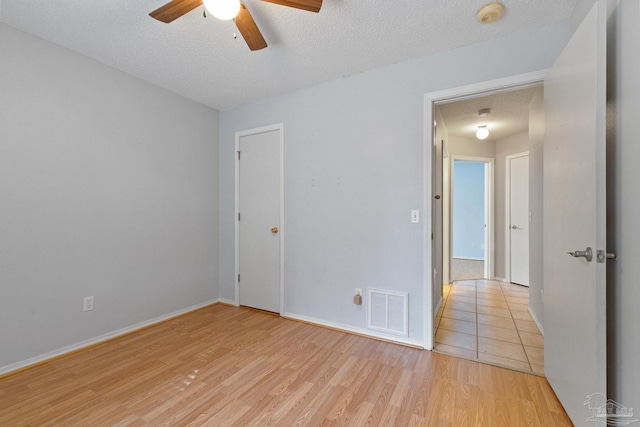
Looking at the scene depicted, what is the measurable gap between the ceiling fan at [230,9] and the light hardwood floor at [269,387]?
85.8 inches

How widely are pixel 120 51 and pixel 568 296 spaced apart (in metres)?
3.58

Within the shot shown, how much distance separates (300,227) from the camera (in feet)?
9.57

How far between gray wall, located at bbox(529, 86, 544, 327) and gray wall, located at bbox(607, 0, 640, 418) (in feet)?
5.01

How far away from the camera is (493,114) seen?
3533 millimetres

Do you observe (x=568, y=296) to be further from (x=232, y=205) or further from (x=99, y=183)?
(x=99, y=183)

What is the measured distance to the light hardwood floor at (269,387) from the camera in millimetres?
1508

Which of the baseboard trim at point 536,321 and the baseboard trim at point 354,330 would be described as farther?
the baseboard trim at point 536,321

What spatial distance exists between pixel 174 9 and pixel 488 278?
533 cm

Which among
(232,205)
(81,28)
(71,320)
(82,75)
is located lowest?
(71,320)

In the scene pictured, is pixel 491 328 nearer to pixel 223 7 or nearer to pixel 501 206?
pixel 501 206

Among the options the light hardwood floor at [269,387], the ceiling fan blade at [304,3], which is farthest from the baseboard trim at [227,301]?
the ceiling fan blade at [304,3]

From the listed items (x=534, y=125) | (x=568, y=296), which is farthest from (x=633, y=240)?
(x=534, y=125)

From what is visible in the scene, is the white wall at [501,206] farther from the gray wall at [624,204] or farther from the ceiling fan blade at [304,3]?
the ceiling fan blade at [304,3]

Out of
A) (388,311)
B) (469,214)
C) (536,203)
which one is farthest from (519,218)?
(388,311)
